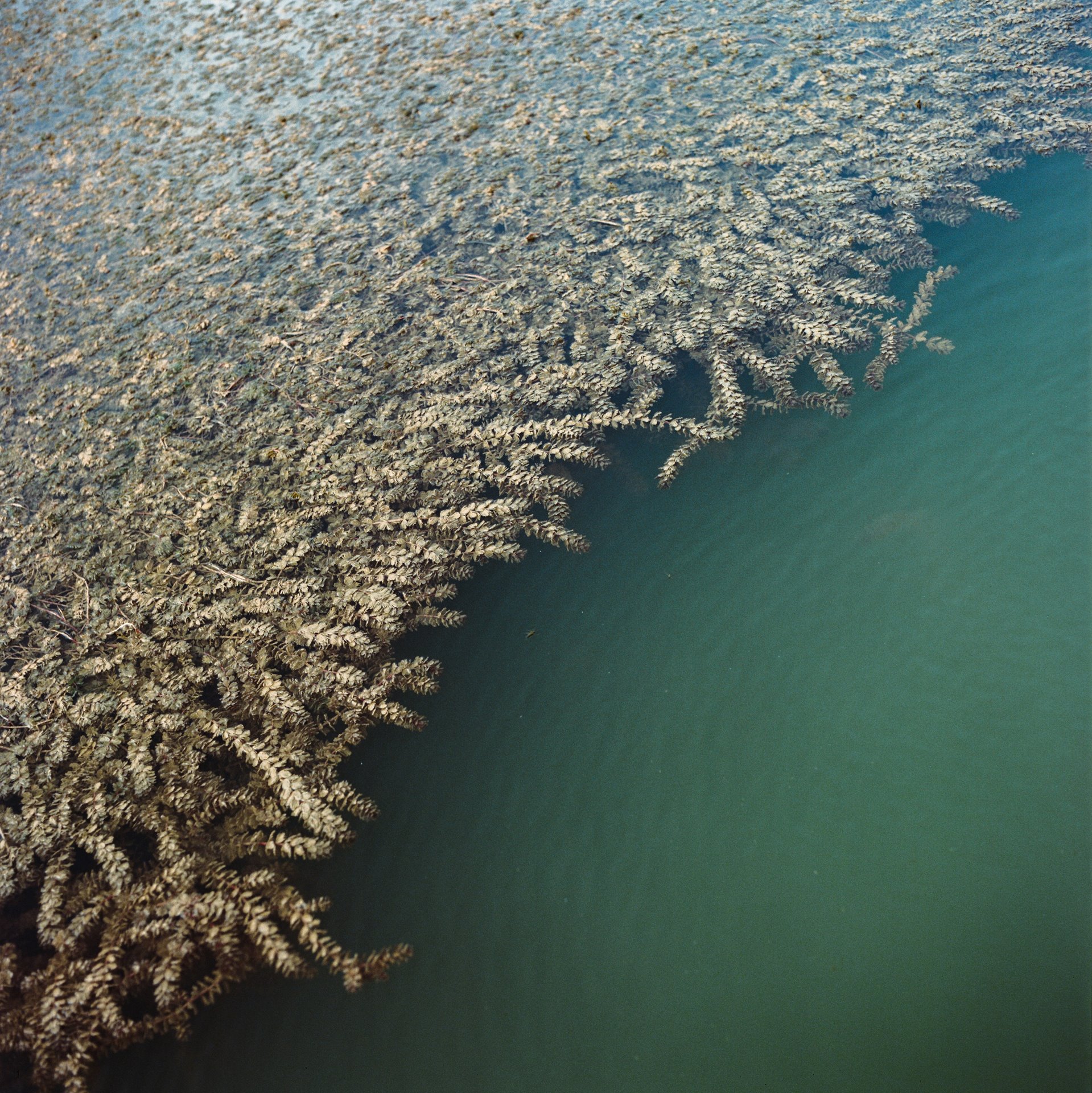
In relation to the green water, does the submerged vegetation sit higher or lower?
higher

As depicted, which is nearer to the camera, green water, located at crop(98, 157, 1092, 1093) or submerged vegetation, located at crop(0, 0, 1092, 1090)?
green water, located at crop(98, 157, 1092, 1093)

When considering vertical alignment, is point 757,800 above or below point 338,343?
below

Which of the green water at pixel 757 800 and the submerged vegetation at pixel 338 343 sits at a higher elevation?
the submerged vegetation at pixel 338 343

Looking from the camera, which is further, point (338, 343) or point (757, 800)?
point (338, 343)

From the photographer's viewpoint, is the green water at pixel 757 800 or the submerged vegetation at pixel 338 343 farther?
the submerged vegetation at pixel 338 343
